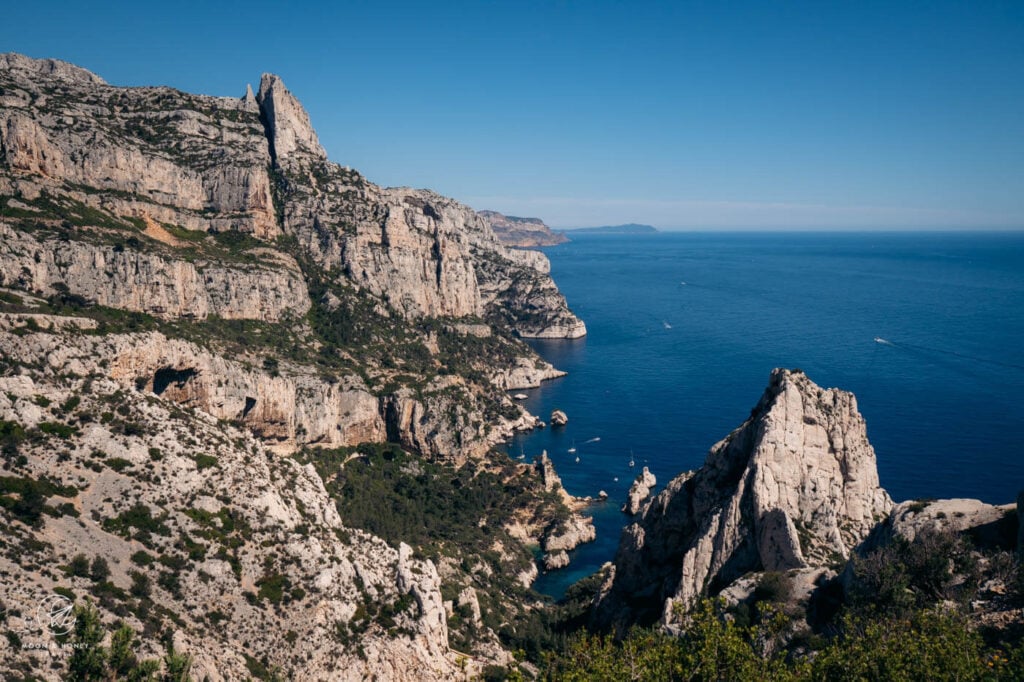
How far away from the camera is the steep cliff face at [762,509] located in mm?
47594

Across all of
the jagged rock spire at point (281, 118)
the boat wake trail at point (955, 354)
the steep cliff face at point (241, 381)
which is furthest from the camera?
the boat wake trail at point (955, 354)

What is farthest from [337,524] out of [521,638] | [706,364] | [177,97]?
[706,364]

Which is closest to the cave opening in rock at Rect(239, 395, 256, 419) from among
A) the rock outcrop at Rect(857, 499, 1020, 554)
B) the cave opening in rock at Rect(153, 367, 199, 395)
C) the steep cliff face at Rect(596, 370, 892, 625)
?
the cave opening in rock at Rect(153, 367, 199, 395)

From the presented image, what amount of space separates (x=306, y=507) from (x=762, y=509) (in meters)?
34.8

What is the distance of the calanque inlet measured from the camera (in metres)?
32.3

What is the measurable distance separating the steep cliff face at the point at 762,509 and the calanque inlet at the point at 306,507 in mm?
207

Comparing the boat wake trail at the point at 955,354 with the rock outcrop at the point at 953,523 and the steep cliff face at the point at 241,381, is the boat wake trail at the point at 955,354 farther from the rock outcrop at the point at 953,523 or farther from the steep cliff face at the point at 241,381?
the rock outcrop at the point at 953,523

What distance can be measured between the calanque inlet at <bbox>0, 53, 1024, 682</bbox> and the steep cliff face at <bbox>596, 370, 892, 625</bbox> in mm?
207

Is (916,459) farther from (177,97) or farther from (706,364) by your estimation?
(177,97)

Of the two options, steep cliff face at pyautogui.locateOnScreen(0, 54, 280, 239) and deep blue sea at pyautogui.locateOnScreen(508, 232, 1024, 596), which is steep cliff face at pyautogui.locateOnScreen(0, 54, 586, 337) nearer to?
steep cliff face at pyautogui.locateOnScreen(0, 54, 280, 239)

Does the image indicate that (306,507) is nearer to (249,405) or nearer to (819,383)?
(249,405)

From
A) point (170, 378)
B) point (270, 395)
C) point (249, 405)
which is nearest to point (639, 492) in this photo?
point (270, 395)

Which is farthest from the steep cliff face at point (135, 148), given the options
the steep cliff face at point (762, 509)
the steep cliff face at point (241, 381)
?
the steep cliff face at point (762, 509)

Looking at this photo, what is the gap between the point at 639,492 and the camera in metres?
103
